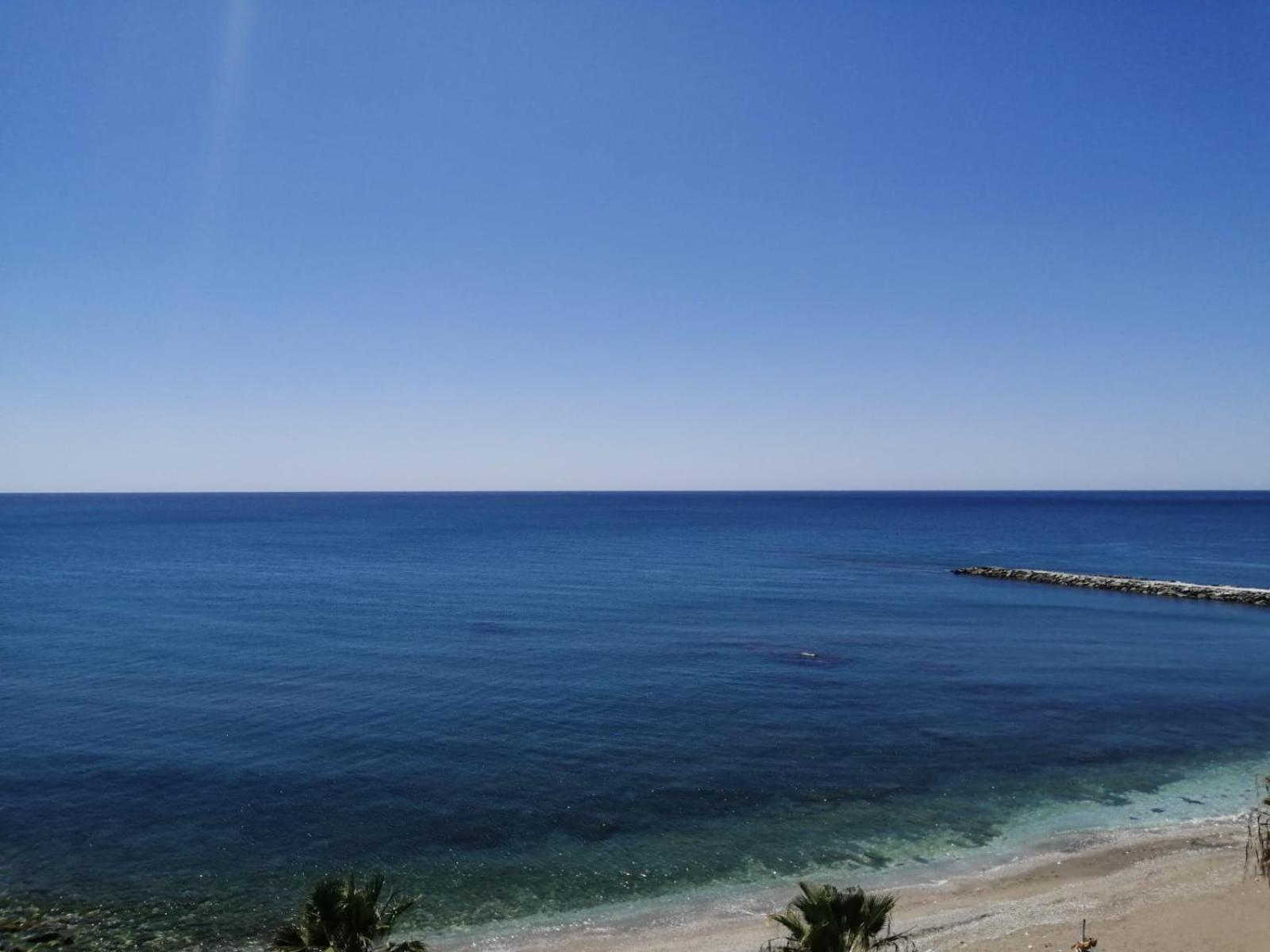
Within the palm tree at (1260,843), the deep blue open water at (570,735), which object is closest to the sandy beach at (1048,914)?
the palm tree at (1260,843)

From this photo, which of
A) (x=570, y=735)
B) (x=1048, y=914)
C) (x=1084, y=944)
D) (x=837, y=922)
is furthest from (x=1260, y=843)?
(x=570, y=735)

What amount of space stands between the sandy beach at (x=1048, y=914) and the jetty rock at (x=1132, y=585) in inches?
2889

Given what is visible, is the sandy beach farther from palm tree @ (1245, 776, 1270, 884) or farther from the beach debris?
palm tree @ (1245, 776, 1270, 884)

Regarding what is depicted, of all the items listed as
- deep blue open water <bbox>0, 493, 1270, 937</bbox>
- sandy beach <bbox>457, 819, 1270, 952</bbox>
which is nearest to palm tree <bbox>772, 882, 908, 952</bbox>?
sandy beach <bbox>457, 819, 1270, 952</bbox>

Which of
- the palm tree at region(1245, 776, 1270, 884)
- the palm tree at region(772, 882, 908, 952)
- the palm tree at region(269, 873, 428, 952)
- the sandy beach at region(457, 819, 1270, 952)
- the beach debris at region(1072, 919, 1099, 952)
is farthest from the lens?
the palm tree at region(1245, 776, 1270, 884)

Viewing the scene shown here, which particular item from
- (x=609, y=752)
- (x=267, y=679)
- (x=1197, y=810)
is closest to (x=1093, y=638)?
(x=1197, y=810)

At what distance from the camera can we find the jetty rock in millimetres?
88500

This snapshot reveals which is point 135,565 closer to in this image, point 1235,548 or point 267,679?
point 267,679

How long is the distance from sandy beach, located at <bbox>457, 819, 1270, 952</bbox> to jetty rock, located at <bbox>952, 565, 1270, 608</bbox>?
7337cm

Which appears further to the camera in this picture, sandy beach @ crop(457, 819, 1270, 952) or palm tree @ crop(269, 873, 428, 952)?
sandy beach @ crop(457, 819, 1270, 952)

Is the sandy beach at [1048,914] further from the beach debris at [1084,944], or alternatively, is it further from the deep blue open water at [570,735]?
the deep blue open water at [570,735]

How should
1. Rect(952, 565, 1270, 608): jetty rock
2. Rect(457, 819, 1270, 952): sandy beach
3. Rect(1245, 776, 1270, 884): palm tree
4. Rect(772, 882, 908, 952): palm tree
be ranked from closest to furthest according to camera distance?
Rect(772, 882, 908, 952): palm tree
Rect(457, 819, 1270, 952): sandy beach
Rect(1245, 776, 1270, 884): palm tree
Rect(952, 565, 1270, 608): jetty rock

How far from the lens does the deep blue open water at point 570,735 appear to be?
28.7 meters

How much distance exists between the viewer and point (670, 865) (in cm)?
2838
